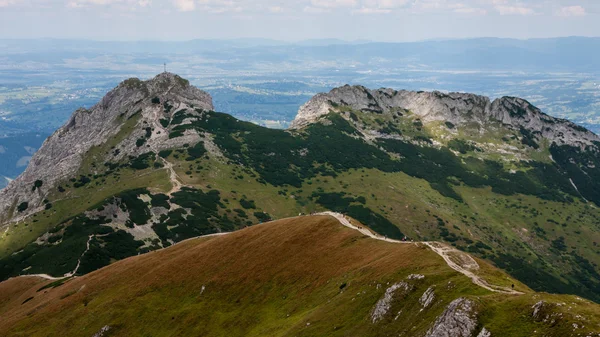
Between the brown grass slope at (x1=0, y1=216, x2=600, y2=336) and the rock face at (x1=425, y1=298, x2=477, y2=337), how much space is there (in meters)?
1.09

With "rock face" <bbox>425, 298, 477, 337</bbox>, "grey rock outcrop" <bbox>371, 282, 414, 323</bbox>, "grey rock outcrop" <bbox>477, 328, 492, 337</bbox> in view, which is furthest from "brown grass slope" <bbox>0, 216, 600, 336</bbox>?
"rock face" <bbox>425, 298, 477, 337</bbox>

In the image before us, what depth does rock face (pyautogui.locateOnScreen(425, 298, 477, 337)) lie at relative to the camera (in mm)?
47500

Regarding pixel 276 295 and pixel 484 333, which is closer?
pixel 484 333

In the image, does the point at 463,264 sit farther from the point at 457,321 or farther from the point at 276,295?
the point at 276,295

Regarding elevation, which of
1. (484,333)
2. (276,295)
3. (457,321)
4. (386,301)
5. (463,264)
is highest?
(484,333)

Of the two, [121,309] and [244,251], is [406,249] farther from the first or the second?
[121,309]

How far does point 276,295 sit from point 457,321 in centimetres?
4172

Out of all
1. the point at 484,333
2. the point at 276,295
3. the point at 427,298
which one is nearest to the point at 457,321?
the point at 484,333

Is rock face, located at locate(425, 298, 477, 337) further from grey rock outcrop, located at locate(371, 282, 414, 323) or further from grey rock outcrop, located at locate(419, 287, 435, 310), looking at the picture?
grey rock outcrop, located at locate(371, 282, 414, 323)

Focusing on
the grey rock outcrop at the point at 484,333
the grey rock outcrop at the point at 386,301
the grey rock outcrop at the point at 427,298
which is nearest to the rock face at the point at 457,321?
the grey rock outcrop at the point at 484,333

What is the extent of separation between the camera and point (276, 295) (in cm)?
8400

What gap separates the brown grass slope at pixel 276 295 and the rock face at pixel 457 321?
1.09 metres

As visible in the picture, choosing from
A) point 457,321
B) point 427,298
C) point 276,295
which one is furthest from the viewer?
point 276,295

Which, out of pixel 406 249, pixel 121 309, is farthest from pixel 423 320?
pixel 121 309
